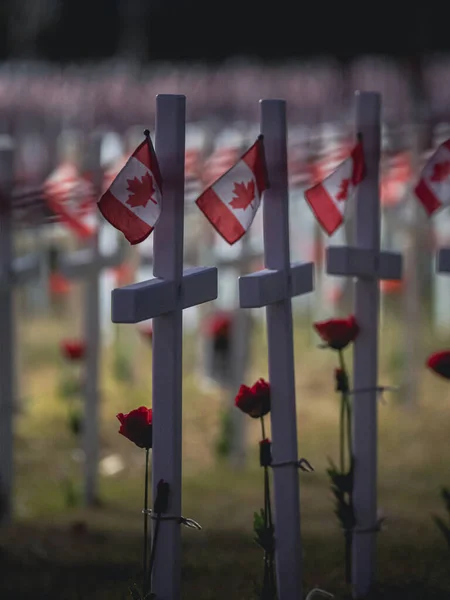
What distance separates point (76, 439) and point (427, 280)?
6.15m

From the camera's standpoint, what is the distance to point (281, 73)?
2012 centimetres

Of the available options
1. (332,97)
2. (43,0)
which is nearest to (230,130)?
(332,97)

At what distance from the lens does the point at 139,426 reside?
10.5ft

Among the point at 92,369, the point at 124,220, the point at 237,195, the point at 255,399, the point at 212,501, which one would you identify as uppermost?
the point at 237,195

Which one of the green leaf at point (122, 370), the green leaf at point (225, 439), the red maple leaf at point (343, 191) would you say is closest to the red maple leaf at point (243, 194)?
the red maple leaf at point (343, 191)

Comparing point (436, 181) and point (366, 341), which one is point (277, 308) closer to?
point (366, 341)

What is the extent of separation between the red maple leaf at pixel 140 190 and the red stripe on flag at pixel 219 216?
22 cm

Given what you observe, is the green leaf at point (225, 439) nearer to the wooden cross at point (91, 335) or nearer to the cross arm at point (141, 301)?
the wooden cross at point (91, 335)

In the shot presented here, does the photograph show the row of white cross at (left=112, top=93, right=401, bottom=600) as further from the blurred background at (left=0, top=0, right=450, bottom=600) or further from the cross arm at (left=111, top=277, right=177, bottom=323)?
the blurred background at (left=0, top=0, right=450, bottom=600)

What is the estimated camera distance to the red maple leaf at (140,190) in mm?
3051

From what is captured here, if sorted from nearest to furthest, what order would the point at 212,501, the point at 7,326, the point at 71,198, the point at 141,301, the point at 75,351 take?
the point at 141,301 < the point at 71,198 < the point at 7,326 < the point at 212,501 < the point at 75,351

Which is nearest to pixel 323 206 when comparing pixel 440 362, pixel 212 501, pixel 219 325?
pixel 440 362

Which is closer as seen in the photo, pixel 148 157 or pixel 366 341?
pixel 148 157

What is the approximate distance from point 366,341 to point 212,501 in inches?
80.2
